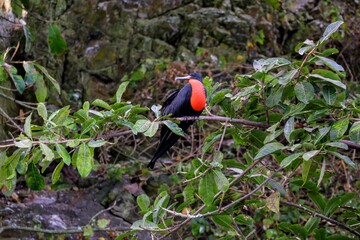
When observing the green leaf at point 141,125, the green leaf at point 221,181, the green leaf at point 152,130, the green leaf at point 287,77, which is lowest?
the green leaf at point 221,181

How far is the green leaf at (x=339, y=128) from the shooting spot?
1409 millimetres

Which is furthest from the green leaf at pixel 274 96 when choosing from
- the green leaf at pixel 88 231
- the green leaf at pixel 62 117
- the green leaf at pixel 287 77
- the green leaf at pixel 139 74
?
the green leaf at pixel 139 74

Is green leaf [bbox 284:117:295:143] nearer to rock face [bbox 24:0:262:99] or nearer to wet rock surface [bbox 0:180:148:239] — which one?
wet rock surface [bbox 0:180:148:239]

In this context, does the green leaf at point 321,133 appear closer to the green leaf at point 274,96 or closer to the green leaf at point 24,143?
the green leaf at point 274,96

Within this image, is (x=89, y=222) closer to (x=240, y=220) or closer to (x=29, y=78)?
(x=29, y=78)

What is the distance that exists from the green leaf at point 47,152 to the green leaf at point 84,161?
0.32ft

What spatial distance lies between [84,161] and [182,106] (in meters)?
0.65

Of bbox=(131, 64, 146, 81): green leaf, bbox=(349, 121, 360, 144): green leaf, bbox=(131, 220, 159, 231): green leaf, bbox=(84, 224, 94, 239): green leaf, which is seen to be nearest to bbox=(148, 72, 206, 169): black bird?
bbox=(131, 220, 159, 231): green leaf

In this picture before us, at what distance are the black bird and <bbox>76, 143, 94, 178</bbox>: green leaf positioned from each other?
461mm

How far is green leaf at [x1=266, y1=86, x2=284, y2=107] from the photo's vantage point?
63.5 inches

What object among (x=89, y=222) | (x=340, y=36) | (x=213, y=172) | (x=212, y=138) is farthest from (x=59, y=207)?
(x=340, y=36)

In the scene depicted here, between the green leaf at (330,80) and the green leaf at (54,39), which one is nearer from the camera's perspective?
the green leaf at (330,80)

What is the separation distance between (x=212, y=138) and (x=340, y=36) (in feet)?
10.3

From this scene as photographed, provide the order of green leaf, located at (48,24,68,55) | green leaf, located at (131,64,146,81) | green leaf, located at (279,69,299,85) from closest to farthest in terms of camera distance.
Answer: green leaf, located at (279,69,299,85), green leaf, located at (48,24,68,55), green leaf, located at (131,64,146,81)
